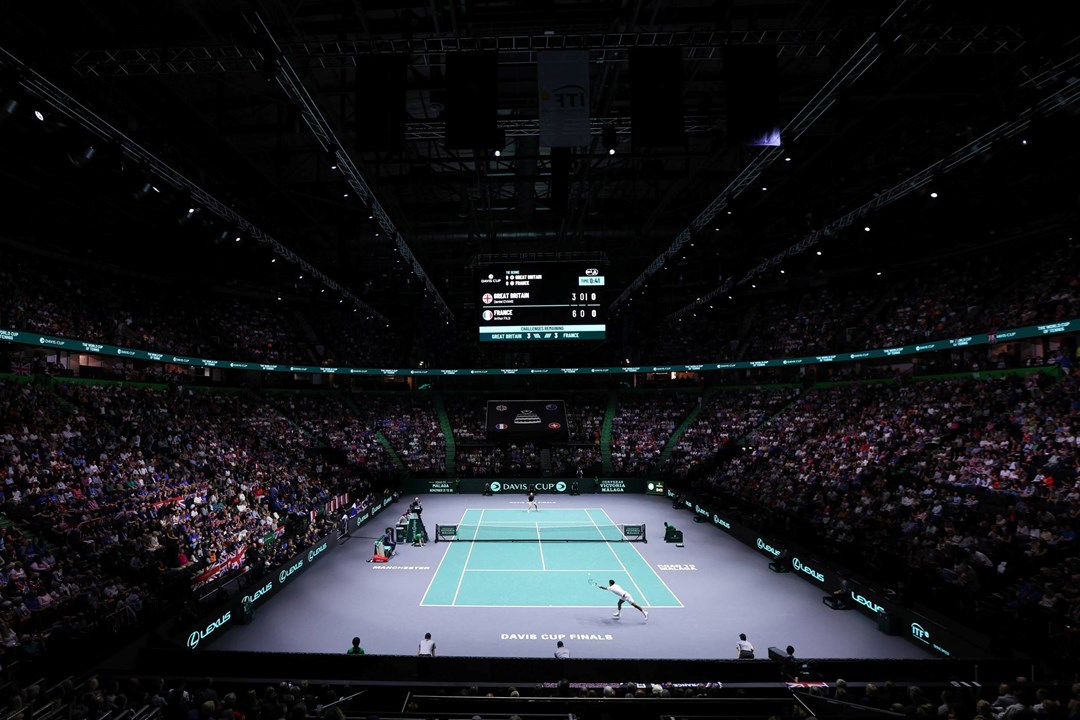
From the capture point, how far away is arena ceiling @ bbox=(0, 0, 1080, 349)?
35.4 feet

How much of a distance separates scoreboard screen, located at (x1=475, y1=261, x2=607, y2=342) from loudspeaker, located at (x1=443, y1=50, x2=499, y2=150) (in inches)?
470

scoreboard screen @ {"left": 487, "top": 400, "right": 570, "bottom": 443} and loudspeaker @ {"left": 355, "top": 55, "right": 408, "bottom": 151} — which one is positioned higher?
loudspeaker @ {"left": 355, "top": 55, "right": 408, "bottom": 151}

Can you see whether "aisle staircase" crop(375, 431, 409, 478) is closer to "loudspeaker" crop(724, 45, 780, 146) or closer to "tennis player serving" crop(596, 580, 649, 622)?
"tennis player serving" crop(596, 580, 649, 622)

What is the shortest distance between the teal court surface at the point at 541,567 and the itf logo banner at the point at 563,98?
12.9 metres

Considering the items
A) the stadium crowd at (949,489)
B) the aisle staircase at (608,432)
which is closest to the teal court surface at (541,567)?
the stadium crowd at (949,489)

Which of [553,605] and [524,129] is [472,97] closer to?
[524,129]

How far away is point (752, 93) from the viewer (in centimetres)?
1008

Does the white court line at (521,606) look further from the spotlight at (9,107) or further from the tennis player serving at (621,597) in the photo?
the spotlight at (9,107)

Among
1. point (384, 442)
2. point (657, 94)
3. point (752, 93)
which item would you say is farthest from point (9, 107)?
point (384, 442)

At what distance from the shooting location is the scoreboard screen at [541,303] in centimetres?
2177

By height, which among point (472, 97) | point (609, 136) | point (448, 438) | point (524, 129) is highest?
point (524, 129)

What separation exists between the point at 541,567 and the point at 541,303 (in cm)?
970

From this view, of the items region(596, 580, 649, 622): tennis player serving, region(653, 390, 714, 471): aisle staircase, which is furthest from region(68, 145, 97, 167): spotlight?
region(653, 390, 714, 471): aisle staircase

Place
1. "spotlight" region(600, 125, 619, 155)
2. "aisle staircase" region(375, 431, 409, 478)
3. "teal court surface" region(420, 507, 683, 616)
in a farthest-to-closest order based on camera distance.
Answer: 1. "aisle staircase" region(375, 431, 409, 478)
2. "teal court surface" region(420, 507, 683, 616)
3. "spotlight" region(600, 125, 619, 155)
